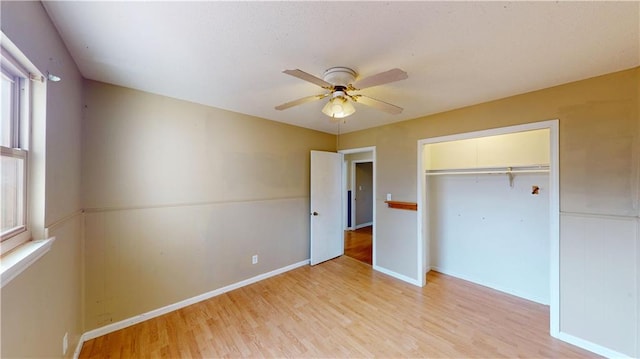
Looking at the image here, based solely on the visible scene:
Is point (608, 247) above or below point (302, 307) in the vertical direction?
above

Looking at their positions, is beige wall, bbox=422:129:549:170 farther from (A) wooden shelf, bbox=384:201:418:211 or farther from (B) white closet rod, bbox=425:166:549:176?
(A) wooden shelf, bbox=384:201:418:211

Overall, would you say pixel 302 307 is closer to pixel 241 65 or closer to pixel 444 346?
pixel 444 346

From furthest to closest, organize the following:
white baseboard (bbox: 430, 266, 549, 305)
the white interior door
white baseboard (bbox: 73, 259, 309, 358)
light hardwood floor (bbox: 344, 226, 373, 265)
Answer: light hardwood floor (bbox: 344, 226, 373, 265) < the white interior door < white baseboard (bbox: 430, 266, 549, 305) < white baseboard (bbox: 73, 259, 309, 358)

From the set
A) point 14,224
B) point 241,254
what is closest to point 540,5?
point 14,224

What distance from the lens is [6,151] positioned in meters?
1.11

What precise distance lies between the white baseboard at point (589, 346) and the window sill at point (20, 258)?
3791 mm

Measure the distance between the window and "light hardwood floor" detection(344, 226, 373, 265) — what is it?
3904mm

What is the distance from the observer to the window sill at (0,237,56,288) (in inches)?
35.2

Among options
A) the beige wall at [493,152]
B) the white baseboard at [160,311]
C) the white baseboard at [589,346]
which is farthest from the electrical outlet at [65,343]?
the white baseboard at [589,346]

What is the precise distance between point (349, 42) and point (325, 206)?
2934 mm

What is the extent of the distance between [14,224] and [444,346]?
10.1 ft

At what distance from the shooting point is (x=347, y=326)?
228 centimetres

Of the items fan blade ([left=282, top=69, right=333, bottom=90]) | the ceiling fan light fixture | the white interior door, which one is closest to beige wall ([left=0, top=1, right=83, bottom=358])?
fan blade ([left=282, top=69, right=333, bottom=90])

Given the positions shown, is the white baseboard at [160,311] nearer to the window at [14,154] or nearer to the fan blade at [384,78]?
the window at [14,154]
